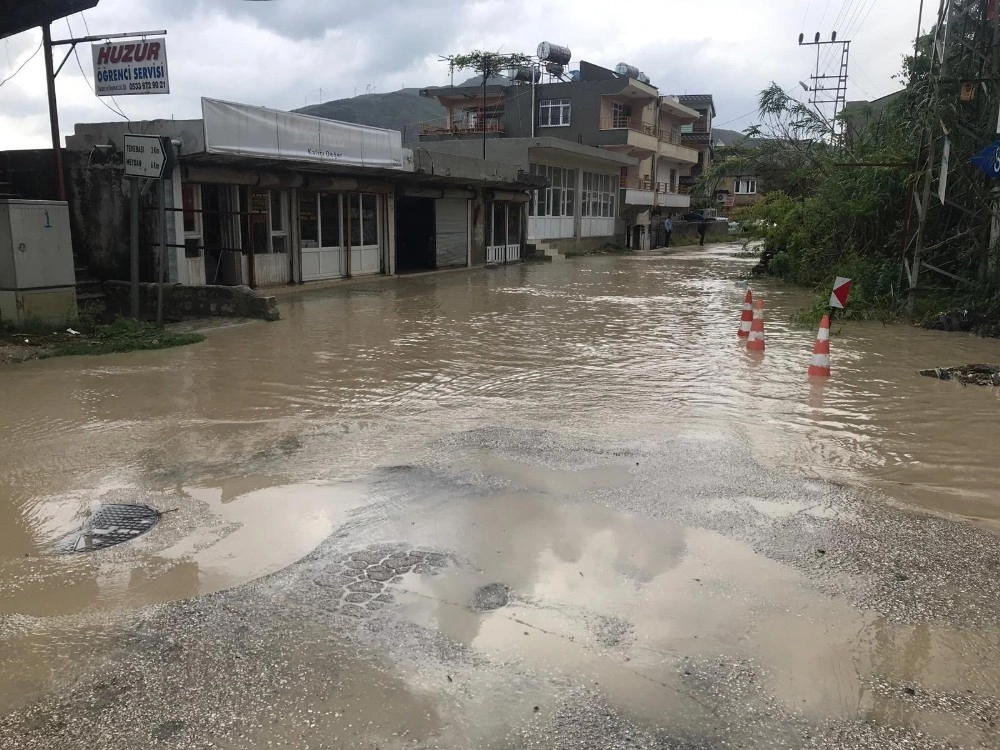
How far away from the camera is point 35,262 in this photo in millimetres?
10930

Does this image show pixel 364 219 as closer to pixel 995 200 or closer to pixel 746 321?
pixel 746 321

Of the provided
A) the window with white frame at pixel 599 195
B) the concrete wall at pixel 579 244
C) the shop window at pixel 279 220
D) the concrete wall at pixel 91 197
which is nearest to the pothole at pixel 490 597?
the concrete wall at pixel 91 197

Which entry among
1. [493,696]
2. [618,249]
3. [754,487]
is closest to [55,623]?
[493,696]

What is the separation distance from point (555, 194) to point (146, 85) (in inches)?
999

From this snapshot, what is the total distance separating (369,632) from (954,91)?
14.0 metres

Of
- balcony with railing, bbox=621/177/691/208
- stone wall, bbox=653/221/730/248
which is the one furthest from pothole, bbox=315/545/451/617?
stone wall, bbox=653/221/730/248

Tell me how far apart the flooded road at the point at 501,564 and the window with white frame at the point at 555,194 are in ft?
87.2

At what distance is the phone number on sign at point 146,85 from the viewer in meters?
12.7

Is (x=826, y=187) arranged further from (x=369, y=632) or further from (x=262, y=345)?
(x=369, y=632)

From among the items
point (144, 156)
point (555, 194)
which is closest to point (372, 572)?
point (144, 156)

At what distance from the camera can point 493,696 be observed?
3127 mm

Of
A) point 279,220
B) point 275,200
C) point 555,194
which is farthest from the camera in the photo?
point 555,194

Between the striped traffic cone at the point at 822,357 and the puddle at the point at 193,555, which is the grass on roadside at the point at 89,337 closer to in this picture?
the puddle at the point at 193,555

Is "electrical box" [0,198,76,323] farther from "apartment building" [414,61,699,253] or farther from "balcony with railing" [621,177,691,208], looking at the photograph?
"balcony with railing" [621,177,691,208]
